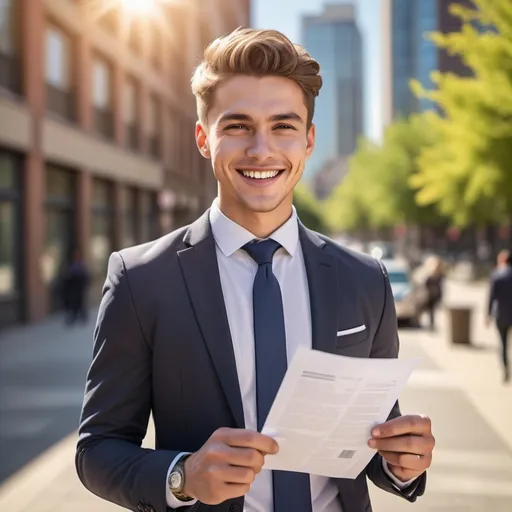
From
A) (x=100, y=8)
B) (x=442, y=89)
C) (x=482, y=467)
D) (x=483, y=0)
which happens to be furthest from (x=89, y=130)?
(x=482, y=467)

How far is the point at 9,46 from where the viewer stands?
779 inches

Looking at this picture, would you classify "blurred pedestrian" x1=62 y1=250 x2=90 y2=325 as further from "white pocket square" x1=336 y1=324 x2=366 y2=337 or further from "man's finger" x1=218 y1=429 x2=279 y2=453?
"man's finger" x1=218 y1=429 x2=279 y2=453

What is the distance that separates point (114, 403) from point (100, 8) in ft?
83.7

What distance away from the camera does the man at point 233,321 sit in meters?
2.21

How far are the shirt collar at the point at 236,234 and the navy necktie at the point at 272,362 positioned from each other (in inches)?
4.3

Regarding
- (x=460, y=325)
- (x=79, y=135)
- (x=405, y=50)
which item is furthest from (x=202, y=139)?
(x=405, y=50)

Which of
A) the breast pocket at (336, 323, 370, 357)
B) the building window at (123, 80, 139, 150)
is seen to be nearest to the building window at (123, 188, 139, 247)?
the building window at (123, 80, 139, 150)

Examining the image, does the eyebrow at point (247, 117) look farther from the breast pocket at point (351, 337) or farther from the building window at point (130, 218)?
the building window at point (130, 218)

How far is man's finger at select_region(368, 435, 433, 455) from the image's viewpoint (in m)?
2.12

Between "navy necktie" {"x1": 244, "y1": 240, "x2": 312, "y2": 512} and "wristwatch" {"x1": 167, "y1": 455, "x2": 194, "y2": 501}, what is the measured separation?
276 mm

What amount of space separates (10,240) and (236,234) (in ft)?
59.3

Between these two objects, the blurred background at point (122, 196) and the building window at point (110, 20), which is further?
the building window at point (110, 20)

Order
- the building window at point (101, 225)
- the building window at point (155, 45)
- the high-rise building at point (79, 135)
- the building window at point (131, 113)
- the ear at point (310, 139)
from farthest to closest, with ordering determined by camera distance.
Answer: the building window at point (155, 45), the building window at point (131, 113), the building window at point (101, 225), the high-rise building at point (79, 135), the ear at point (310, 139)

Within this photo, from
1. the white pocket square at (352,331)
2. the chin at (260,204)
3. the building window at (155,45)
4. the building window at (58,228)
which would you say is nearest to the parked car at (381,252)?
the white pocket square at (352,331)
